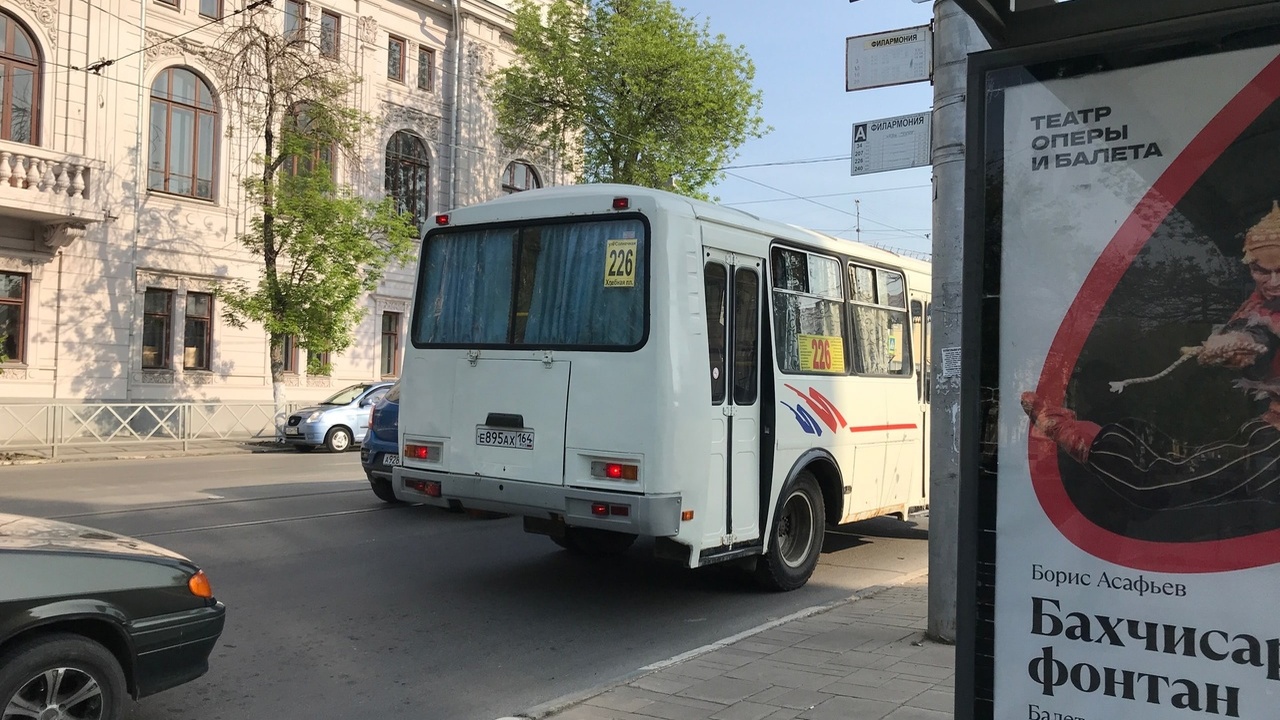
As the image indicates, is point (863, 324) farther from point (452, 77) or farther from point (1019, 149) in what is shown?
point (452, 77)

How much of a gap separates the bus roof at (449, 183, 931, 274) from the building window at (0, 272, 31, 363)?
18.6m

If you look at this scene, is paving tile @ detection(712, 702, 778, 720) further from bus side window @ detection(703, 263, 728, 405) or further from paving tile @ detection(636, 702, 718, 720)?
bus side window @ detection(703, 263, 728, 405)

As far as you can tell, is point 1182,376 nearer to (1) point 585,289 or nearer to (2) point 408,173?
(1) point 585,289

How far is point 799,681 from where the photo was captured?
576 centimetres

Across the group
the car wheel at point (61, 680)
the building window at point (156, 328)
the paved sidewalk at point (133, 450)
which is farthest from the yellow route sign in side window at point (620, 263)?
the building window at point (156, 328)

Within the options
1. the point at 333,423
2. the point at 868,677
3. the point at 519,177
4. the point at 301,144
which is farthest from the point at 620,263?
the point at 519,177

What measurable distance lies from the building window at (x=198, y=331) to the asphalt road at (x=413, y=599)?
12.9m

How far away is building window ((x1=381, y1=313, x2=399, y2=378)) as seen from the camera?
32531 mm

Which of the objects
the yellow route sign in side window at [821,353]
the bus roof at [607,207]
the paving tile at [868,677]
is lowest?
the paving tile at [868,677]

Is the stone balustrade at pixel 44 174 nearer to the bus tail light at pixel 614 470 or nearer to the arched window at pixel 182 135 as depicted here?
the arched window at pixel 182 135

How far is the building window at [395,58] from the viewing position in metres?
32.2

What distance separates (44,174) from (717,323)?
19.8 metres

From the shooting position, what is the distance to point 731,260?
8.01 m

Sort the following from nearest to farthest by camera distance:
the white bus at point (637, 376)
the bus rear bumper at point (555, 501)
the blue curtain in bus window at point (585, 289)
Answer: the bus rear bumper at point (555, 501)
the white bus at point (637, 376)
the blue curtain in bus window at point (585, 289)
